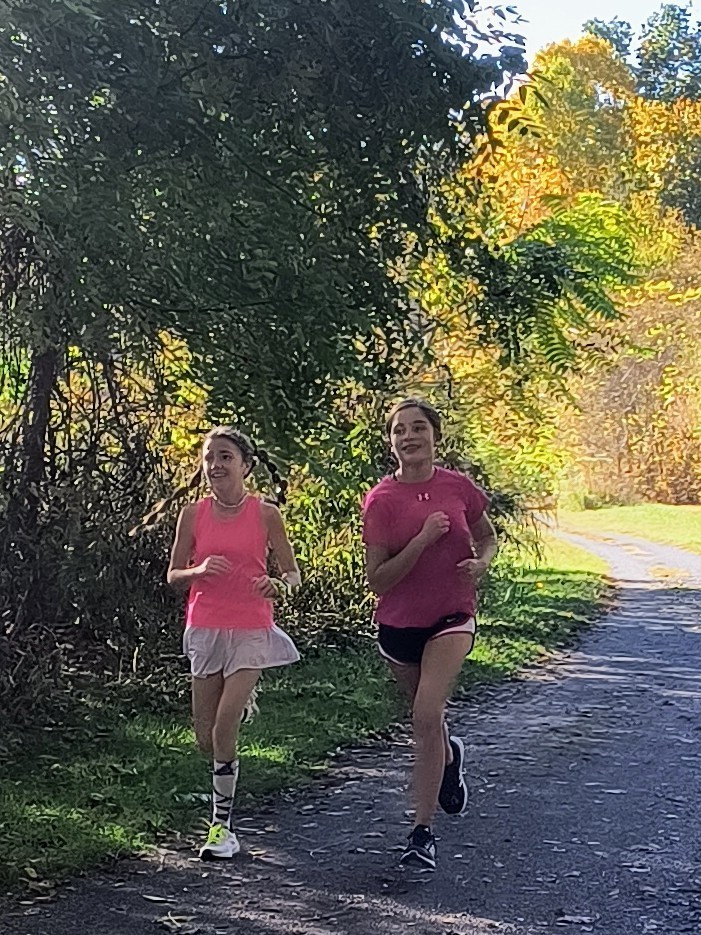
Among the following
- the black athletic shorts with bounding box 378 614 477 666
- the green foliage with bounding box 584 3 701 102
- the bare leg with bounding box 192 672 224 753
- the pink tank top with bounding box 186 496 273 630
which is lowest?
the bare leg with bounding box 192 672 224 753

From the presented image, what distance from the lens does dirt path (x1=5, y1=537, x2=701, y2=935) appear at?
5.05m

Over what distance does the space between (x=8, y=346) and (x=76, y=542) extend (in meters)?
1.50

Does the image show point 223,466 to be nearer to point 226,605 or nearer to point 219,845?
point 226,605

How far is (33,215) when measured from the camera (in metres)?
6.18

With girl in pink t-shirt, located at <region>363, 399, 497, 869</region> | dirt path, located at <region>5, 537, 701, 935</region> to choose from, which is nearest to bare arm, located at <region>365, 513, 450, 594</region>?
girl in pink t-shirt, located at <region>363, 399, 497, 869</region>

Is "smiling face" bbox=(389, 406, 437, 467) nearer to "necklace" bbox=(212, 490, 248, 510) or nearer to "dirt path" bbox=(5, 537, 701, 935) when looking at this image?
"necklace" bbox=(212, 490, 248, 510)

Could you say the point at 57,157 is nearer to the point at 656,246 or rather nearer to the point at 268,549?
the point at 268,549

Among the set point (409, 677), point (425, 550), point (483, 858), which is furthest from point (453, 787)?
point (425, 550)

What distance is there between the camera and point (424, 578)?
573 cm

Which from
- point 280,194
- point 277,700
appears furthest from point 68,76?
point 277,700

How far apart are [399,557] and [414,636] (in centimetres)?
38

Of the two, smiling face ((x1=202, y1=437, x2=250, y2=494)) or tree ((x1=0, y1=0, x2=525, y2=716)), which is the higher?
tree ((x1=0, y1=0, x2=525, y2=716))

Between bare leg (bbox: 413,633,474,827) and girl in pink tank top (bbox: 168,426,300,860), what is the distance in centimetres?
66

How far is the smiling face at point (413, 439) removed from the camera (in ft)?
19.1
